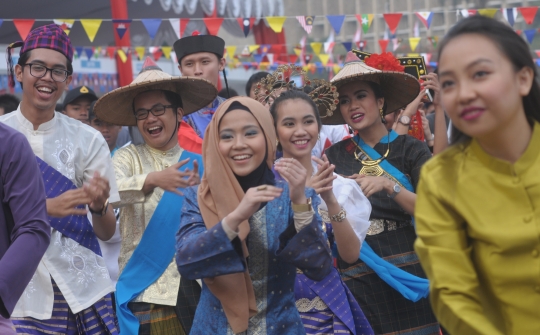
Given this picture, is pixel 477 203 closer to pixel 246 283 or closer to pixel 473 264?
pixel 473 264

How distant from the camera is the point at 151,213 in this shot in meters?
4.51

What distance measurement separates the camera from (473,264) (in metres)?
2.35

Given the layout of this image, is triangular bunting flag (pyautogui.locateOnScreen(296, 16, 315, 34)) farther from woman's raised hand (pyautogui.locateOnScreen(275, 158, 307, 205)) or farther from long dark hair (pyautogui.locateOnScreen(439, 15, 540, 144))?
long dark hair (pyautogui.locateOnScreen(439, 15, 540, 144))

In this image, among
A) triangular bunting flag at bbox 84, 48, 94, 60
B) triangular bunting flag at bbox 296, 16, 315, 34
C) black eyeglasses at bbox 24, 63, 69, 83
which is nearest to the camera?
black eyeglasses at bbox 24, 63, 69, 83

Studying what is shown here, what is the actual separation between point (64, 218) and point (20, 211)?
4.56 feet

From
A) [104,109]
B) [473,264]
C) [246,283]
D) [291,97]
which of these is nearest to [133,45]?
[104,109]

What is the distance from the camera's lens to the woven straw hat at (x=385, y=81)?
4773mm

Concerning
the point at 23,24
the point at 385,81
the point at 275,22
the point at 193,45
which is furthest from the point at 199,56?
the point at 275,22

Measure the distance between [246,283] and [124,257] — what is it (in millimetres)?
1549

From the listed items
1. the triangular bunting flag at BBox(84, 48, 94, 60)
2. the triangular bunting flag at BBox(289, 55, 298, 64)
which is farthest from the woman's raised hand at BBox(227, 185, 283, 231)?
the triangular bunting flag at BBox(289, 55, 298, 64)

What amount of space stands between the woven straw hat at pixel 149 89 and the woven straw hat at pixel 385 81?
0.79 meters

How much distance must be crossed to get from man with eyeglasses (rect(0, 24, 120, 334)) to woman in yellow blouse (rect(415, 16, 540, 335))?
2228 millimetres

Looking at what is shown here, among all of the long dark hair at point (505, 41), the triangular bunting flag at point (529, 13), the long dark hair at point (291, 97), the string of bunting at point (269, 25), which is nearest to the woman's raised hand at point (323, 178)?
the long dark hair at point (291, 97)

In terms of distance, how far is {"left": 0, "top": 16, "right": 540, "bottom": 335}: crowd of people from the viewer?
7.52 feet
